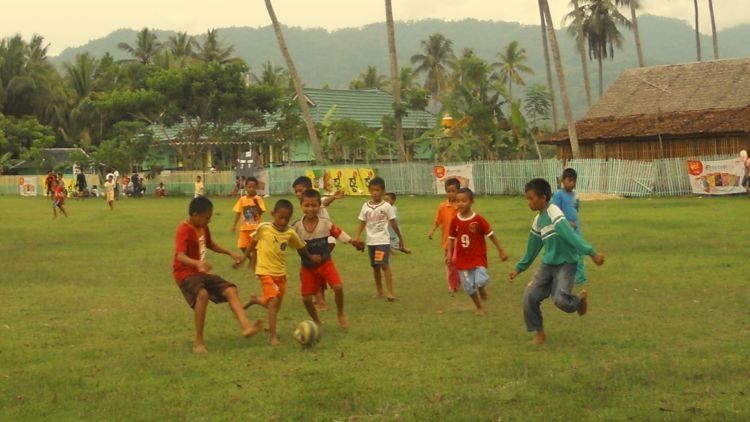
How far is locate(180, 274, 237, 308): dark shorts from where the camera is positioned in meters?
8.42

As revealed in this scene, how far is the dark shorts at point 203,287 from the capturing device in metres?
8.42

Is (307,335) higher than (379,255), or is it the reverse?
(379,255)

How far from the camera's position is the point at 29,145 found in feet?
228

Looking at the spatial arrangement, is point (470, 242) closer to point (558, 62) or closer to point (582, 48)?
point (558, 62)

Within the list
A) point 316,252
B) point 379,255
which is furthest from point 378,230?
point 316,252

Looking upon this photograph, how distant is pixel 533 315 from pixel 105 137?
69.5 metres

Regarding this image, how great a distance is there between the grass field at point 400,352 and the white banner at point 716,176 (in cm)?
1787

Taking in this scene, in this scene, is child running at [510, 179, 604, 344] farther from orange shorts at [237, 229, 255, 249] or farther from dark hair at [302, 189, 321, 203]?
orange shorts at [237, 229, 255, 249]

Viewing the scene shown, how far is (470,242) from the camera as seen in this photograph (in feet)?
33.7

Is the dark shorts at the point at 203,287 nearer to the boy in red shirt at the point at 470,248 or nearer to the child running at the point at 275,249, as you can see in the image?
the child running at the point at 275,249

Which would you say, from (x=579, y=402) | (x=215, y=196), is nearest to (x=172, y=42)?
(x=215, y=196)

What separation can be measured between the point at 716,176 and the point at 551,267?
26978 millimetres

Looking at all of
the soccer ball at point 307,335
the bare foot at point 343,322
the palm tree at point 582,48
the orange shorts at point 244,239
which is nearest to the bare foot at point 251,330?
the soccer ball at point 307,335

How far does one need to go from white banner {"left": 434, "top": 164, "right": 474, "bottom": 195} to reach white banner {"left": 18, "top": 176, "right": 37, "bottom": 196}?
99.2 ft
